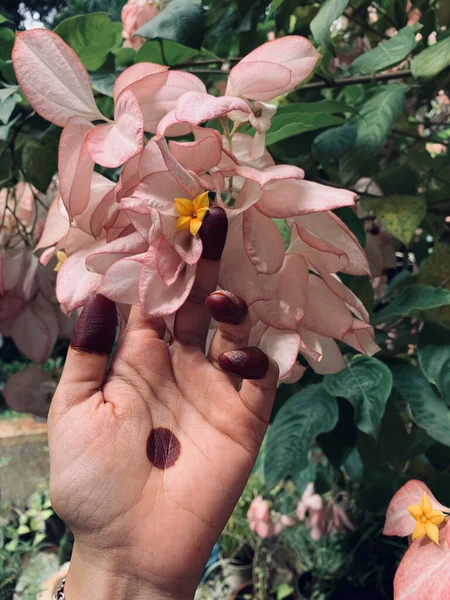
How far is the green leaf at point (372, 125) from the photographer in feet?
1.66

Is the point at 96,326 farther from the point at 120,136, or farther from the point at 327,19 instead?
the point at 327,19

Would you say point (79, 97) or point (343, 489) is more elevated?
point (79, 97)

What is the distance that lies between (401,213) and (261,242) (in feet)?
1.05

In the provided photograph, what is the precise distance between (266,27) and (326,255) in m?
0.57

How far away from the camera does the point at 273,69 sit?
0.96ft

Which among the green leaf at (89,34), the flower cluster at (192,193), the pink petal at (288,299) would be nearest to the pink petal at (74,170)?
the flower cluster at (192,193)

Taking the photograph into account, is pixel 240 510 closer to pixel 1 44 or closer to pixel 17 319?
pixel 17 319

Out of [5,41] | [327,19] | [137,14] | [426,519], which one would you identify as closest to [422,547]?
[426,519]

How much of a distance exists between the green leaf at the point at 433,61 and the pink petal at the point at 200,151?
0.29m

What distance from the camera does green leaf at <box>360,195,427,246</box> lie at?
0.55 meters

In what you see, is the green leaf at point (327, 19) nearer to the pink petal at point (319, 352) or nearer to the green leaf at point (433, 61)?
the green leaf at point (433, 61)

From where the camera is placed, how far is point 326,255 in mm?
313

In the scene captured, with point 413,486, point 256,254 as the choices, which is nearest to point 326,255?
point 256,254

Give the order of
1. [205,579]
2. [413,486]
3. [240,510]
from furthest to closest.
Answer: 1. [240,510]
2. [205,579]
3. [413,486]
